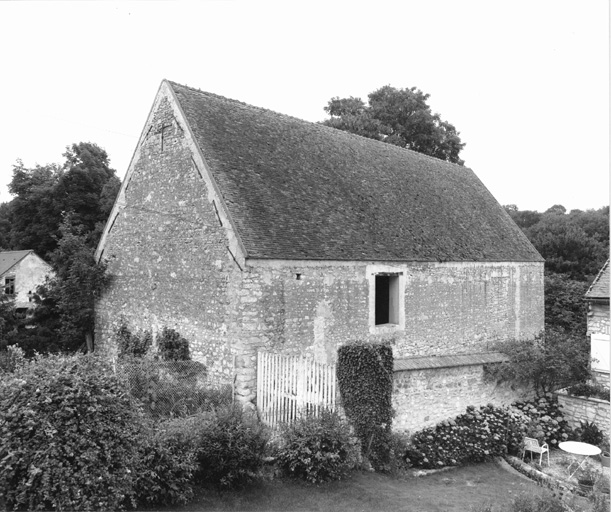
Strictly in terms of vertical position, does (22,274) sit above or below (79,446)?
above

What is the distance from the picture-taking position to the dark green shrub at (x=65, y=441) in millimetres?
6227

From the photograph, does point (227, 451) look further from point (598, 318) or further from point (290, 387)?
point (598, 318)

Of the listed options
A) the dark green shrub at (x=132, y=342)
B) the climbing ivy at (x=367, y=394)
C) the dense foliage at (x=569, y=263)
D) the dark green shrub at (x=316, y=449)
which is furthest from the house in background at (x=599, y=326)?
the dark green shrub at (x=132, y=342)

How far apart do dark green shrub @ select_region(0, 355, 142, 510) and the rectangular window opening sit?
980 centimetres

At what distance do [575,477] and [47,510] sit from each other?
38.4ft

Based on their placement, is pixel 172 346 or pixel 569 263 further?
pixel 569 263

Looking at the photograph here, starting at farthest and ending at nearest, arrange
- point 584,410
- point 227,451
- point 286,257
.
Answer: point 584,410
point 286,257
point 227,451

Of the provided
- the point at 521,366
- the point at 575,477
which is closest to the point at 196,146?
the point at 521,366

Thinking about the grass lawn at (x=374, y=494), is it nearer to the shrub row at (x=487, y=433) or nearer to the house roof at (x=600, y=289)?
the shrub row at (x=487, y=433)

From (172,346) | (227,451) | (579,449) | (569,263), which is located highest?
(569,263)

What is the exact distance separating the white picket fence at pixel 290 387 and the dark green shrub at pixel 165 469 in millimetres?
3117

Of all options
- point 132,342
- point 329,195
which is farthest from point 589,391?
point 132,342

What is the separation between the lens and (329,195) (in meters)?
15.8

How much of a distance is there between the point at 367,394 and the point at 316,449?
175cm
